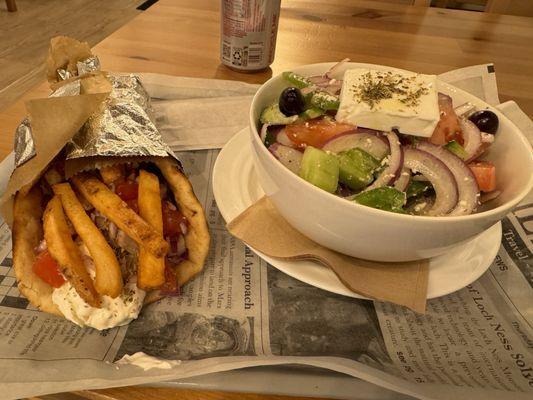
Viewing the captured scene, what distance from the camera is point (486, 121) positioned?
2.74 feet

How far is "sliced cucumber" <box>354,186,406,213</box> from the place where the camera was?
67cm

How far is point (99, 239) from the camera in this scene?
78cm

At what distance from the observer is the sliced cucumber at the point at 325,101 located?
0.84 meters

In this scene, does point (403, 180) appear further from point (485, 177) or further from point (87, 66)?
point (87, 66)

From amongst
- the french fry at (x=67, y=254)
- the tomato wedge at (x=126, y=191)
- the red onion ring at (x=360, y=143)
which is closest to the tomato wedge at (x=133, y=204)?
the tomato wedge at (x=126, y=191)

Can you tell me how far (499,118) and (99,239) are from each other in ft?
2.67

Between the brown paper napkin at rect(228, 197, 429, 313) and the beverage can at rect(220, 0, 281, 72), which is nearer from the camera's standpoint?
the brown paper napkin at rect(228, 197, 429, 313)

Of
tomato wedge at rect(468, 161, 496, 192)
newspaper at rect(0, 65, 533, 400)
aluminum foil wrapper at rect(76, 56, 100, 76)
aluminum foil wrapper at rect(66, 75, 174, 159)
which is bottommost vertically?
newspaper at rect(0, 65, 533, 400)

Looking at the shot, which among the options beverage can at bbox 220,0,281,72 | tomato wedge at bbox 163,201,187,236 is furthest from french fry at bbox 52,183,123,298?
beverage can at bbox 220,0,281,72

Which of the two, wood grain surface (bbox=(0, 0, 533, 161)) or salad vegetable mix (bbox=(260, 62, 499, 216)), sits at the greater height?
salad vegetable mix (bbox=(260, 62, 499, 216))

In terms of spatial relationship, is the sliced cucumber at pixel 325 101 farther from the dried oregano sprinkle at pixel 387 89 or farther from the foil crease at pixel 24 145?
the foil crease at pixel 24 145

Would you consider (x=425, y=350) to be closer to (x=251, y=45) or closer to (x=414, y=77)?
(x=414, y=77)

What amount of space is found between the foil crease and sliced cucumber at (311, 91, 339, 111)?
569mm

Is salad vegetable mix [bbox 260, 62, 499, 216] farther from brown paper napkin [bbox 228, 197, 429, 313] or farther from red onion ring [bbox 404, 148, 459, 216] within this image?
brown paper napkin [bbox 228, 197, 429, 313]
